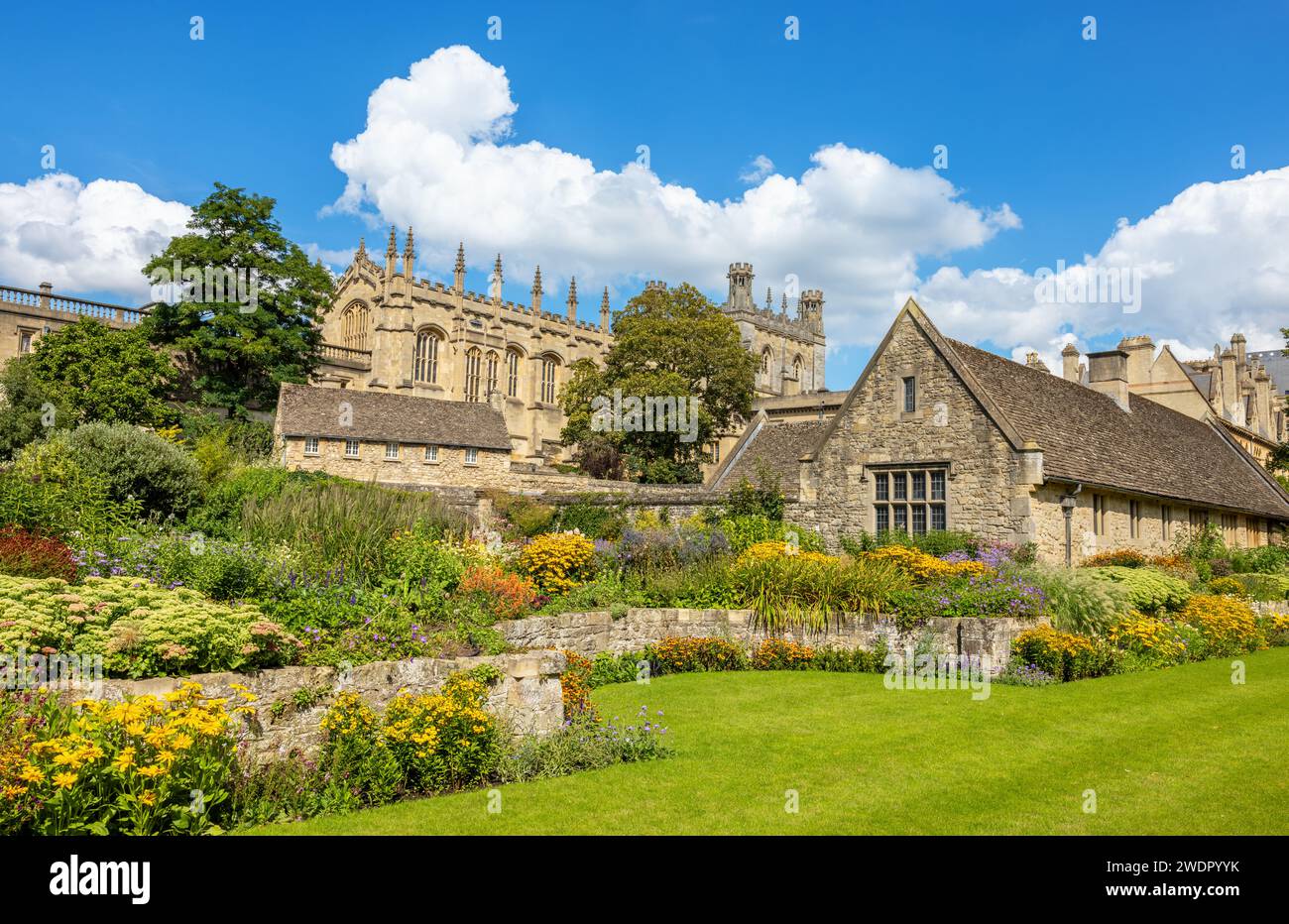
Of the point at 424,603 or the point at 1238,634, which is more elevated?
the point at 424,603

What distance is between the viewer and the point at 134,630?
8266mm

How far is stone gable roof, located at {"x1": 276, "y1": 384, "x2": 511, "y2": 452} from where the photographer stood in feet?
118

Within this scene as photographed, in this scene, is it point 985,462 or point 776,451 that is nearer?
point 985,462

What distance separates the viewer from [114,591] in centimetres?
915

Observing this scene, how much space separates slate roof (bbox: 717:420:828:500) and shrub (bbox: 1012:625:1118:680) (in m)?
12.7

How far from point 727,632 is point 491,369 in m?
56.7

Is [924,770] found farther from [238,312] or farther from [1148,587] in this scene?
[238,312]

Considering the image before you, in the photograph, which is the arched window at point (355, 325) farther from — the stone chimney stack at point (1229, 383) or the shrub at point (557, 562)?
the stone chimney stack at point (1229, 383)

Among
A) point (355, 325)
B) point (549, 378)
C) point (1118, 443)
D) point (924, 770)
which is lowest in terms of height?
point (924, 770)

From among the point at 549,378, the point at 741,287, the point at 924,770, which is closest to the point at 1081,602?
the point at 924,770

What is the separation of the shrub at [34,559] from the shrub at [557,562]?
733 centimetres

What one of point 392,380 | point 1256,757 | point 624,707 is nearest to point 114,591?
point 624,707

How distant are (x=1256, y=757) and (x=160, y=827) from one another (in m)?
10.0
